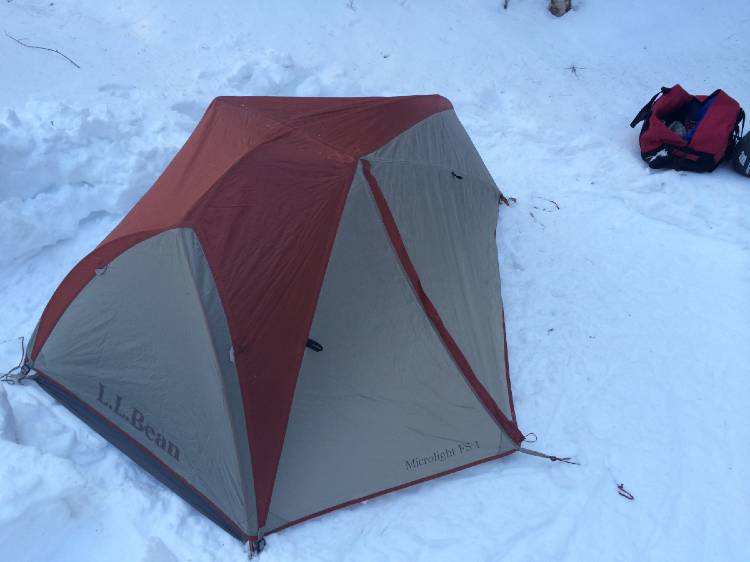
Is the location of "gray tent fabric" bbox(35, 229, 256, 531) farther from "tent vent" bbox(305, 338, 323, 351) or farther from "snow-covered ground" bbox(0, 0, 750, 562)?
"tent vent" bbox(305, 338, 323, 351)

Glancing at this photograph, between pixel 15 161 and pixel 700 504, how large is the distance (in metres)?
5.13

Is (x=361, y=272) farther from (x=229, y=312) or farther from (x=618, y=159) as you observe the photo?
(x=618, y=159)

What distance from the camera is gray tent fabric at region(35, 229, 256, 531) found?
8.59ft

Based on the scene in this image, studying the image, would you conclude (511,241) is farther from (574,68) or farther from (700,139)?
(574,68)

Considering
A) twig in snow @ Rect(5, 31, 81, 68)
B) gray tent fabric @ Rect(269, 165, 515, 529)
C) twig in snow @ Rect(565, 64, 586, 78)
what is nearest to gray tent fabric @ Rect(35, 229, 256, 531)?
gray tent fabric @ Rect(269, 165, 515, 529)

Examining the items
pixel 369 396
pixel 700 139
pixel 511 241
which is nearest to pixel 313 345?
pixel 369 396

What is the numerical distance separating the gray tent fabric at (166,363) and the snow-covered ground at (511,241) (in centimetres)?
19

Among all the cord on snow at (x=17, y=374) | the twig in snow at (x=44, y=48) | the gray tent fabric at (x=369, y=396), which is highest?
the twig in snow at (x=44, y=48)

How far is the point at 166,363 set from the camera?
2.76 metres

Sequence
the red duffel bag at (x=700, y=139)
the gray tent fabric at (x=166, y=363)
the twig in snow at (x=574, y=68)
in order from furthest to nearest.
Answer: the twig in snow at (x=574, y=68) < the red duffel bag at (x=700, y=139) < the gray tent fabric at (x=166, y=363)

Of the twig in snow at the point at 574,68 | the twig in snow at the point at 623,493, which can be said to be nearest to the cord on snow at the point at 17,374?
the twig in snow at the point at 623,493

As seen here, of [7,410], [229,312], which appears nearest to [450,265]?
[229,312]

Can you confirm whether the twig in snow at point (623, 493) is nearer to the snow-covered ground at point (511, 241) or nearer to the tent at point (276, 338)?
the snow-covered ground at point (511, 241)

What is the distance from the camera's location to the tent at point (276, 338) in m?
2.65
